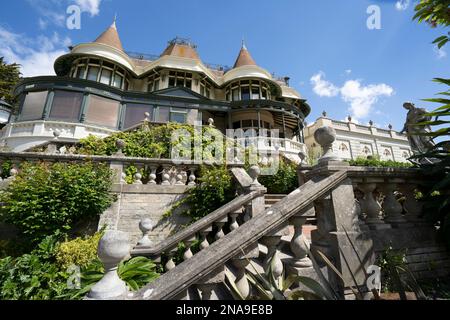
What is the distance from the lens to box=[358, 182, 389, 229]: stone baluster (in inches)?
111

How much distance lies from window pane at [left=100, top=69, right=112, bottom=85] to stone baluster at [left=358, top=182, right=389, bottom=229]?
66.9 ft

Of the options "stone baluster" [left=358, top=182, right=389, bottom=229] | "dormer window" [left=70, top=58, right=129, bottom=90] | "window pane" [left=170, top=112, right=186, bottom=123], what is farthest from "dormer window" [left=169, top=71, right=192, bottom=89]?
"stone baluster" [left=358, top=182, right=389, bottom=229]

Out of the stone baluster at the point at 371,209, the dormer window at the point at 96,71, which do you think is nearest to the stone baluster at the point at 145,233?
the stone baluster at the point at 371,209

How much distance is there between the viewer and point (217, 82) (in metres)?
22.5

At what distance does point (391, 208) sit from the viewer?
9.74 ft

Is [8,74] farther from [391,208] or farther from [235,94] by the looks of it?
[391,208]

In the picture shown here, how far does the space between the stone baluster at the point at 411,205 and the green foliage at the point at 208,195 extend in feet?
13.3

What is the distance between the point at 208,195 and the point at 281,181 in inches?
129

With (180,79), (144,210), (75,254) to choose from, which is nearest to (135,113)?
(180,79)

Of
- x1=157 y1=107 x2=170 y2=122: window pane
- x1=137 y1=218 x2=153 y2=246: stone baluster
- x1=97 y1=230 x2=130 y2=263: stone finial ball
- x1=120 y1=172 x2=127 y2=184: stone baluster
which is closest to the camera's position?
x1=97 y1=230 x2=130 y2=263: stone finial ball

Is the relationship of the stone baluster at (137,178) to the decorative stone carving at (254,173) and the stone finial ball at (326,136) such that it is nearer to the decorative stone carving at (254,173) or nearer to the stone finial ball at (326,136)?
the decorative stone carving at (254,173)

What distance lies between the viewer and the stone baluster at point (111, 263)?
1.65 metres

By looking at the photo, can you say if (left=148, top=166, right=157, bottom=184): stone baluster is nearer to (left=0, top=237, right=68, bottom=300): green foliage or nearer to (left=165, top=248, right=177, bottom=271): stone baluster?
(left=165, top=248, right=177, bottom=271): stone baluster

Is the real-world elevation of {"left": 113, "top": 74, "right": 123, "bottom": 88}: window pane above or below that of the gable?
above
